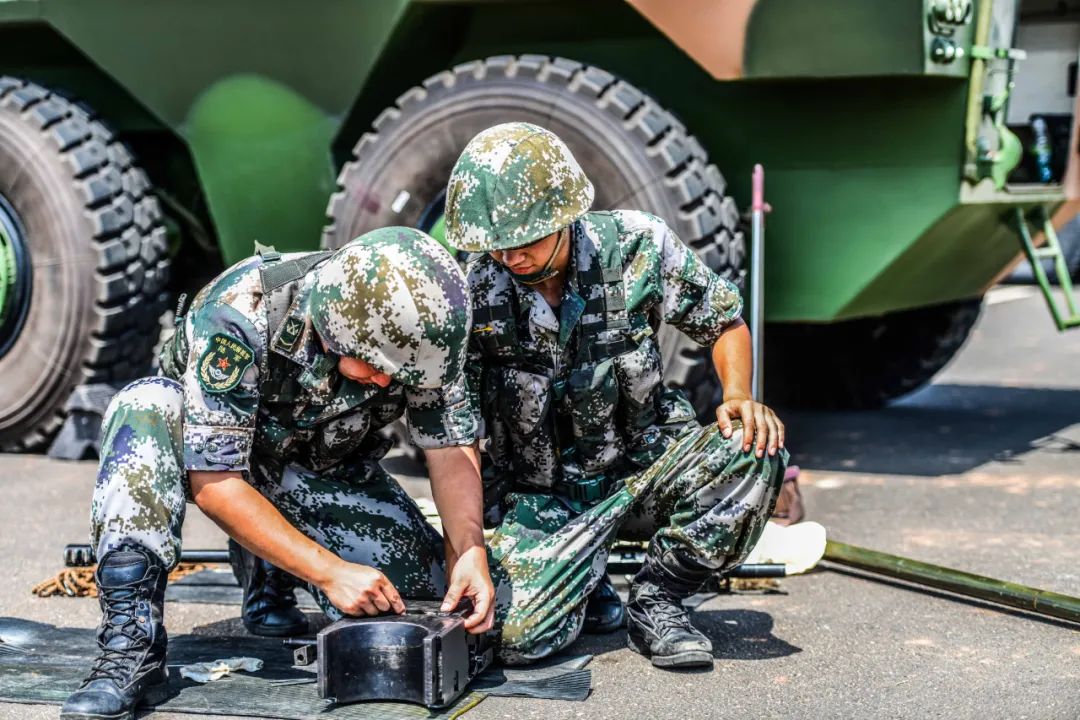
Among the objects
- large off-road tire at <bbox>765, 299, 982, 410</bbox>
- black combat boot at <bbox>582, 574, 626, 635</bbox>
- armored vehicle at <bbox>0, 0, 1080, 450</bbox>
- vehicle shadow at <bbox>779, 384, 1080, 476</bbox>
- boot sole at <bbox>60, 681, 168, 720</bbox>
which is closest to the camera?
boot sole at <bbox>60, 681, 168, 720</bbox>

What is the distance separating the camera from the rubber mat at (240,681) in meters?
3.16

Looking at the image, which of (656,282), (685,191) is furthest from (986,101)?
(656,282)

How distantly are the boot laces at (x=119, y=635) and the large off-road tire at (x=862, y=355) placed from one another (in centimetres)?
392

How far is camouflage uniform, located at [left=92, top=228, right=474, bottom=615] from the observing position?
3133 mm

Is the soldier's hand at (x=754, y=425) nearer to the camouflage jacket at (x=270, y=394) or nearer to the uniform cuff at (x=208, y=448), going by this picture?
the camouflage jacket at (x=270, y=394)

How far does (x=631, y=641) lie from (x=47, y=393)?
10.3 feet

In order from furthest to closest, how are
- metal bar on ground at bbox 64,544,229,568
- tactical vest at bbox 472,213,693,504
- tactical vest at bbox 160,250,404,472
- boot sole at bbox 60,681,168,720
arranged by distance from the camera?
metal bar on ground at bbox 64,544,229,568 → tactical vest at bbox 472,213,693,504 → tactical vest at bbox 160,250,404,472 → boot sole at bbox 60,681,168,720

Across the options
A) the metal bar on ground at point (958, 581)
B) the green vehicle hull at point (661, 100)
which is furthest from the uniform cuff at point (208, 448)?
the green vehicle hull at point (661, 100)

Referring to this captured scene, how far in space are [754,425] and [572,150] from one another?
188cm

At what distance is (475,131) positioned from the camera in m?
5.23

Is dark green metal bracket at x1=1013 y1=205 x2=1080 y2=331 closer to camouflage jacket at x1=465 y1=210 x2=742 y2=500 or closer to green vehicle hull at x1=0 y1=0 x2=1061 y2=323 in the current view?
green vehicle hull at x1=0 y1=0 x2=1061 y2=323

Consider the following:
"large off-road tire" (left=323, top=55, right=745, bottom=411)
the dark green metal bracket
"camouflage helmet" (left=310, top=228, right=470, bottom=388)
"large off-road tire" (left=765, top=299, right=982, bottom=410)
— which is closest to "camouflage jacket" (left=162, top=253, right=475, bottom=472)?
"camouflage helmet" (left=310, top=228, right=470, bottom=388)

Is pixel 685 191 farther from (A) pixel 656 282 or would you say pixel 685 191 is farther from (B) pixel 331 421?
(B) pixel 331 421

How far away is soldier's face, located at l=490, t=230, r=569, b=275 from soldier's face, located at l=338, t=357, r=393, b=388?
412 mm
